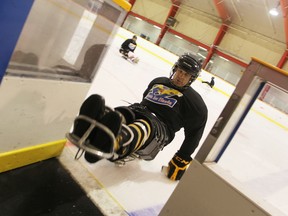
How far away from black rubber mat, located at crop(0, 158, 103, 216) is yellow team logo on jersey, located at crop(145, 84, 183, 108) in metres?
0.69

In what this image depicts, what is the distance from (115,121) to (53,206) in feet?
1.74

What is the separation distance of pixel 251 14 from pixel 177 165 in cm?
1202

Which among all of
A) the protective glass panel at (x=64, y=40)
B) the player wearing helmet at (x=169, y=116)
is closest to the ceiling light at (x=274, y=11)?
the player wearing helmet at (x=169, y=116)

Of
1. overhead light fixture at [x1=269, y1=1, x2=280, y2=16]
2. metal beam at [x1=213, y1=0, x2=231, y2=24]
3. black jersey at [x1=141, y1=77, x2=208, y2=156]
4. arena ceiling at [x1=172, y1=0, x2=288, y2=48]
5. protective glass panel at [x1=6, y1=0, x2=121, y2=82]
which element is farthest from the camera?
metal beam at [x1=213, y1=0, x2=231, y2=24]

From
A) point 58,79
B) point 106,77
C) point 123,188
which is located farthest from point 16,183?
point 106,77

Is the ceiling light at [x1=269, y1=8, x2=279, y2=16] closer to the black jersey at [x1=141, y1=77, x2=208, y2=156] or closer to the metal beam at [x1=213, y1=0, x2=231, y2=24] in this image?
the metal beam at [x1=213, y1=0, x2=231, y2=24]

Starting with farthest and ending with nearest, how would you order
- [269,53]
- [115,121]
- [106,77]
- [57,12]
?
[269,53] → [106,77] → [57,12] → [115,121]

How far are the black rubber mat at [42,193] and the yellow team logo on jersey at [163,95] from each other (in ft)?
2.27

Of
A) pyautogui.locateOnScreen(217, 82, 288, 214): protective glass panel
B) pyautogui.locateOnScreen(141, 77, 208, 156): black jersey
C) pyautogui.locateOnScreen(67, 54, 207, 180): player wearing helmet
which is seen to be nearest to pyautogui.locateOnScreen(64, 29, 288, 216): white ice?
pyautogui.locateOnScreen(217, 82, 288, 214): protective glass panel

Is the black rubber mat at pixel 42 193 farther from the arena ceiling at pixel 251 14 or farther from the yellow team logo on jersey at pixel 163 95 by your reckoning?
the arena ceiling at pixel 251 14

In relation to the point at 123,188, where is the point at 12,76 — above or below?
above

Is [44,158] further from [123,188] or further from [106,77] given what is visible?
[106,77]

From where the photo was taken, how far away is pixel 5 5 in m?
0.88

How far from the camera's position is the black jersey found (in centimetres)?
181
